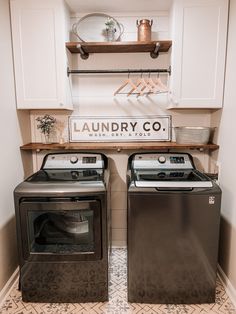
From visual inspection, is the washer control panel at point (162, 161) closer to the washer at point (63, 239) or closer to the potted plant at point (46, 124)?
the washer at point (63, 239)

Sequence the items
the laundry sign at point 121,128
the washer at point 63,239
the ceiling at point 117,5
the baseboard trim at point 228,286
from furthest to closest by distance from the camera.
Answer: the laundry sign at point 121,128
the ceiling at point 117,5
the baseboard trim at point 228,286
the washer at point 63,239

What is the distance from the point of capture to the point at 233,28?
173 centimetres

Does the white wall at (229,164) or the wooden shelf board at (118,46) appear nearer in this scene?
the white wall at (229,164)

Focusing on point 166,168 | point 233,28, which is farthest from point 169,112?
point 233,28

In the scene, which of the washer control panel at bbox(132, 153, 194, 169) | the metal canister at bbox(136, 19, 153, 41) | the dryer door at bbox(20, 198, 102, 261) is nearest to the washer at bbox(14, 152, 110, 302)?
the dryer door at bbox(20, 198, 102, 261)

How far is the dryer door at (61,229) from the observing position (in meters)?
1.52

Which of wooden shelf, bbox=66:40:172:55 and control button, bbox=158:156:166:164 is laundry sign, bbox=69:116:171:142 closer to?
control button, bbox=158:156:166:164

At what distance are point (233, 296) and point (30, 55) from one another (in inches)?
94.3

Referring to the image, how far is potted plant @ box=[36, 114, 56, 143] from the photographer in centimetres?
214

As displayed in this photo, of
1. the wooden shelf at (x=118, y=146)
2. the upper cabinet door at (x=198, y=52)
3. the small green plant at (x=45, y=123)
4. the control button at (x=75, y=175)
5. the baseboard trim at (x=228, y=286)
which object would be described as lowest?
the baseboard trim at (x=228, y=286)

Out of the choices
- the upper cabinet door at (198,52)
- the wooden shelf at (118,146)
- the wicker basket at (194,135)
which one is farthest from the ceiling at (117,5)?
the wooden shelf at (118,146)

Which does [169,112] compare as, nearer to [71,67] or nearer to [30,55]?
[71,67]

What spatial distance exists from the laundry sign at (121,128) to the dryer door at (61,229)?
85 cm

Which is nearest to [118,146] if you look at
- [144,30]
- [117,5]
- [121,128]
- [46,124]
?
[121,128]
